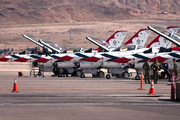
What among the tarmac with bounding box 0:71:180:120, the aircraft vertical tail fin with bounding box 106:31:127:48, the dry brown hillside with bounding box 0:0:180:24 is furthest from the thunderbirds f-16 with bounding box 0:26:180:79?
the dry brown hillside with bounding box 0:0:180:24

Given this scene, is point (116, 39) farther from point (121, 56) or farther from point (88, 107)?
point (88, 107)

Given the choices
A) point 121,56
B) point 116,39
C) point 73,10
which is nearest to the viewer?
point 121,56

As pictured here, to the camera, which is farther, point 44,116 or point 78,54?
point 78,54

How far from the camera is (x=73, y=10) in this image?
15512 centimetres

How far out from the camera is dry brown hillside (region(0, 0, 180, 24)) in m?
144

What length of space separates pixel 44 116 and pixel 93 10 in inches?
5855

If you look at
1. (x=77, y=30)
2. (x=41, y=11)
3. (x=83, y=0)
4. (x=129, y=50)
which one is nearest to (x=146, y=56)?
(x=129, y=50)

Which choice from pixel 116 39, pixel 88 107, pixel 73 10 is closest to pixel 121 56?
pixel 116 39

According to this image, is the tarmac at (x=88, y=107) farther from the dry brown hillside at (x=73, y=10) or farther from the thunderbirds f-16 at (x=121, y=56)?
the dry brown hillside at (x=73, y=10)

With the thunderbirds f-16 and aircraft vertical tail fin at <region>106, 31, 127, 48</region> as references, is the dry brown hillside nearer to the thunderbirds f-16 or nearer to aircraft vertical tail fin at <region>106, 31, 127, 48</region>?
aircraft vertical tail fin at <region>106, 31, 127, 48</region>

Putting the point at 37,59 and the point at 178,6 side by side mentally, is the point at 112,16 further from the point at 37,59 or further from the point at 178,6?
the point at 37,59

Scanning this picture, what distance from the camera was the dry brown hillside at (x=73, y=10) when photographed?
Answer: 144500 millimetres

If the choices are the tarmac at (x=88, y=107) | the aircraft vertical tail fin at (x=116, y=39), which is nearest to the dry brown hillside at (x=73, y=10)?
the aircraft vertical tail fin at (x=116, y=39)

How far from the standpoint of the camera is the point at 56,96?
14.8 metres
